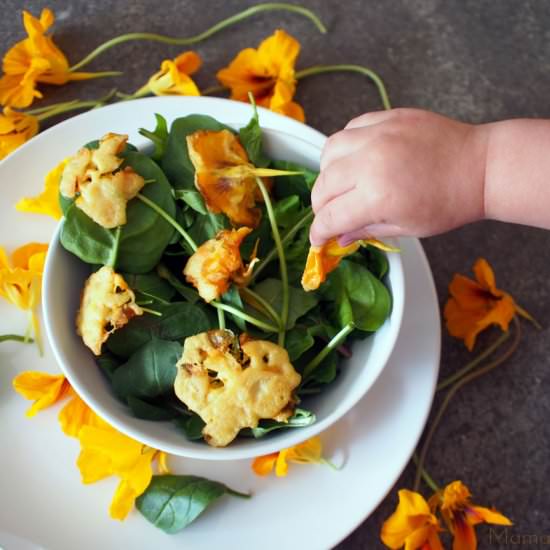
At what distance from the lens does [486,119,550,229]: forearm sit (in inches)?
17.2

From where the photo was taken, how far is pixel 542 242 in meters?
0.71

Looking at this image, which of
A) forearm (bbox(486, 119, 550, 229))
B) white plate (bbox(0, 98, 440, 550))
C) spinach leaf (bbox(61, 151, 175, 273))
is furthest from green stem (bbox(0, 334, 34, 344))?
forearm (bbox(486, 119, 550, 229))

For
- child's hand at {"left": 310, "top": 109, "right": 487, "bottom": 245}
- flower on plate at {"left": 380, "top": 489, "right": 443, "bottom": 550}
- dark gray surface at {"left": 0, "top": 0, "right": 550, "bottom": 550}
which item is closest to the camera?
child's hand at {"left": 310, "top": 109, "right": 487, "bottom": 245}

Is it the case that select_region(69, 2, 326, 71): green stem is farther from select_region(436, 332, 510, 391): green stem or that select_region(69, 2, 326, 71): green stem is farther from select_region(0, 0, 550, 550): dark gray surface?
select_region(436, 332, 510, 391): green stem

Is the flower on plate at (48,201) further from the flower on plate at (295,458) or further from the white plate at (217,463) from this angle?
the flower on plate at (295,458)

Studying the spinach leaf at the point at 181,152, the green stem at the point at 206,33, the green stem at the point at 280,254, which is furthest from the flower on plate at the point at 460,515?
the green stem at the point at 206,33

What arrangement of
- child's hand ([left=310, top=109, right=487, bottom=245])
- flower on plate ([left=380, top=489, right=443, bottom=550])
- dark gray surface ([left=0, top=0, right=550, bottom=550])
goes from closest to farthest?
1. child's hand ([left=310, top=109, right=487, bottom=245])
2. flower on plate ([left=380, top=489, right=443, bottom=550])
3. dark gray surface ([left=0, top=0, right=550, bottom=550])

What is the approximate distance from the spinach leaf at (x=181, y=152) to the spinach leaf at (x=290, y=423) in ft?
0.55

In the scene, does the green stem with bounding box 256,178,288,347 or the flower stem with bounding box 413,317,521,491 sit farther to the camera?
the flower stem with bounding box 413,317,521,491

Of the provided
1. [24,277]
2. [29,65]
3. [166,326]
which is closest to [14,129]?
[29,65]

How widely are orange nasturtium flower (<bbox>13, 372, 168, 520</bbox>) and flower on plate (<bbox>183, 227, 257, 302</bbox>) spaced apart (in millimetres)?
128

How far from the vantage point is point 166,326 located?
460mm

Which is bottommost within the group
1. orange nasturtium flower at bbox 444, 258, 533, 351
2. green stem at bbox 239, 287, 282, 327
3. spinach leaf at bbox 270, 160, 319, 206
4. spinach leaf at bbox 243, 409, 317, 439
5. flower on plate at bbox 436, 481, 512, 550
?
flower on plate at bbox 436, 481, 512, 550

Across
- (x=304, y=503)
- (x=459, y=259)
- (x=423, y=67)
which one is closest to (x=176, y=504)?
(x=304, y=503)
